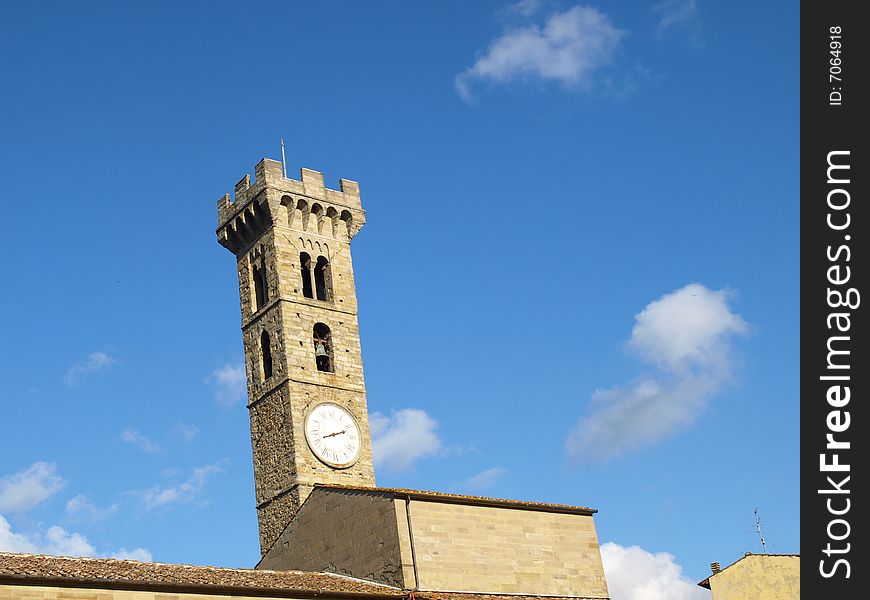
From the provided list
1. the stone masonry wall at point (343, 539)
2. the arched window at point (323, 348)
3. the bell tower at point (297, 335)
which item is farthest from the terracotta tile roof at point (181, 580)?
the arched window at point (323, 348)

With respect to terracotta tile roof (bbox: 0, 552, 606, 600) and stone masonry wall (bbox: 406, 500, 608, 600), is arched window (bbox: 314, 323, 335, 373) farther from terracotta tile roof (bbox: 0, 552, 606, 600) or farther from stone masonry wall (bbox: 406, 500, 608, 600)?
terracotta tile roof (bbox: 0, 552, 606, 600)

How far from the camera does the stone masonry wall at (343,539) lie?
84.8 ft

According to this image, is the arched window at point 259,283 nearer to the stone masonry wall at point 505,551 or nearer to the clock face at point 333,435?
the clock face at point 333,435

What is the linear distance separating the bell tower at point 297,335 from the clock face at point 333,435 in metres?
0.03

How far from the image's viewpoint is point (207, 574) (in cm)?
2283

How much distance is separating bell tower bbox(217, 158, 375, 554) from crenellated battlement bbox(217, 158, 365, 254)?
1.2 inches

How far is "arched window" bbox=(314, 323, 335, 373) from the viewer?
34.6 m

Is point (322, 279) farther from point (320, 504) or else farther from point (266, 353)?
point (320, 504)
